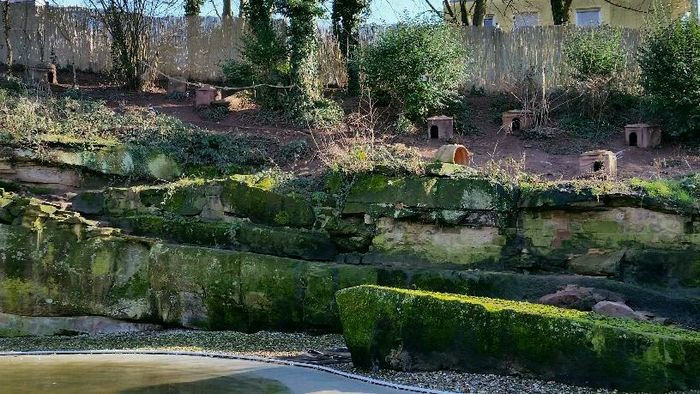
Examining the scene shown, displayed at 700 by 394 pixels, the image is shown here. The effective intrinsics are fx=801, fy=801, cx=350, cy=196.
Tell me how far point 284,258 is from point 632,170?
5.48m

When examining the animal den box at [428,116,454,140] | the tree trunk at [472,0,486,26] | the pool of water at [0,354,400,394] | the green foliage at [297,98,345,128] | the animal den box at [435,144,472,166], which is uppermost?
the tree trunk at [472,0,486,26]

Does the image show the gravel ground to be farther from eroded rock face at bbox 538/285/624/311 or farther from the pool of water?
eroded rock face at bbox 538/285/624/311

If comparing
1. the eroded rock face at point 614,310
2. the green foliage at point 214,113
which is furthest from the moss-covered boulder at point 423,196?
the green foliage at point 214,113

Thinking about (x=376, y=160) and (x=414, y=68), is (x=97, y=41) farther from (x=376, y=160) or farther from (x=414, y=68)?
(x=376, y=160)

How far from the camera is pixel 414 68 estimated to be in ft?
49.1

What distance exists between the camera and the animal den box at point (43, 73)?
58.4ft

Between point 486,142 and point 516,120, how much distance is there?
2.56 ft

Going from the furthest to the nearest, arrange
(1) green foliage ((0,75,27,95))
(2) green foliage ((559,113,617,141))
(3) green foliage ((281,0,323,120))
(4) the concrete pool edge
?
(1) green foliage ((0,75,27,95)) → (3) green foliage ((281,0,323,120)) → (2) green foliage ((559,113,617,141)) → (4) the concrete pool edge

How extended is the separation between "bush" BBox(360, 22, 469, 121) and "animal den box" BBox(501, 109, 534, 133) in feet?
3.95

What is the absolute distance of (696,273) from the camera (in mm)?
9969

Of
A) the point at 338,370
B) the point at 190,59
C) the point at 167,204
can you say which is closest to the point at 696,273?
the point at 338,370

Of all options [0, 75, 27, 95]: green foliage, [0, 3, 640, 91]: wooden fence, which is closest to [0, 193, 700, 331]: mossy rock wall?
[0, 75, 27, 95]: green foliage

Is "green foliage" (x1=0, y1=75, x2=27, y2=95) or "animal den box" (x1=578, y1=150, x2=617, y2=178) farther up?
"green foliage" (x1=0, y1=75, x2=27, y2=95)

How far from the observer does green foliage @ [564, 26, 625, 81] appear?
15070mm
